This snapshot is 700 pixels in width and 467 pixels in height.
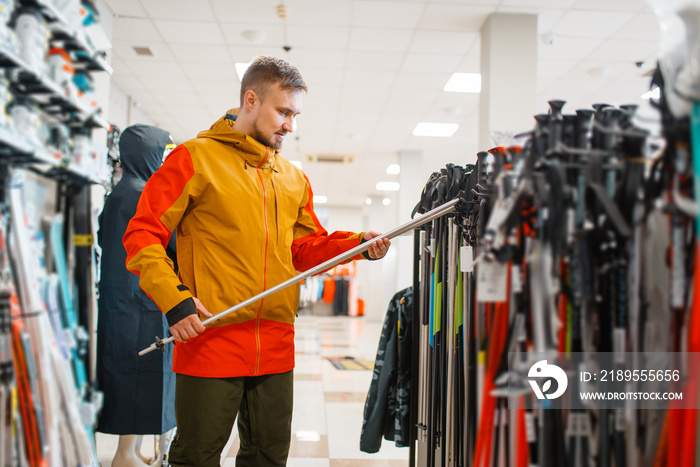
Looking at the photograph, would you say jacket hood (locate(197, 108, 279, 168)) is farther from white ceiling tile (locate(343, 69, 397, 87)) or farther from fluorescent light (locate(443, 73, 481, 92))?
fluorescent light (locate(443, 73, 481, 92))

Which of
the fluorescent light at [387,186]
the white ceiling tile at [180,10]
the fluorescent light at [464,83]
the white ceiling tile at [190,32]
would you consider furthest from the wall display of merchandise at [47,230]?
the fluorescent light at [387,186]

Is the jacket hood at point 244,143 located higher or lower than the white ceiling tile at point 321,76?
lower

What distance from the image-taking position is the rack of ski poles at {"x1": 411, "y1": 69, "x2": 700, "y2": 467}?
0.79m

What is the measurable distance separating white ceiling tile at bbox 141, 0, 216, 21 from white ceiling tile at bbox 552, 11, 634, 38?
9.77ft

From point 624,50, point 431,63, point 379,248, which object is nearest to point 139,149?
point 379,248

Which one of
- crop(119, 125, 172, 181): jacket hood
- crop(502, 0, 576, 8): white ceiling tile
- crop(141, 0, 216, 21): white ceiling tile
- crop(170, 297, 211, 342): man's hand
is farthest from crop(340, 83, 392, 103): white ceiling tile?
crop(170, 297, 211, 342): man's hand

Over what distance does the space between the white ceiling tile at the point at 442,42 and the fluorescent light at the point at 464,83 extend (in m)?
0.60

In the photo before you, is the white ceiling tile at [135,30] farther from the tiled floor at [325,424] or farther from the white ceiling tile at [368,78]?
the tiled floor at [325,424]

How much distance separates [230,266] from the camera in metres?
1.56

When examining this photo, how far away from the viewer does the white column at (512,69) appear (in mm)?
4426

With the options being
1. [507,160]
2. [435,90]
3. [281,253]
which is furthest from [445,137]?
[507,160]

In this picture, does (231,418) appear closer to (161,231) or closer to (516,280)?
(161,231)

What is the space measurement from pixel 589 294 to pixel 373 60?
4874 mm

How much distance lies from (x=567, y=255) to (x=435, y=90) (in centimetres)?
562
